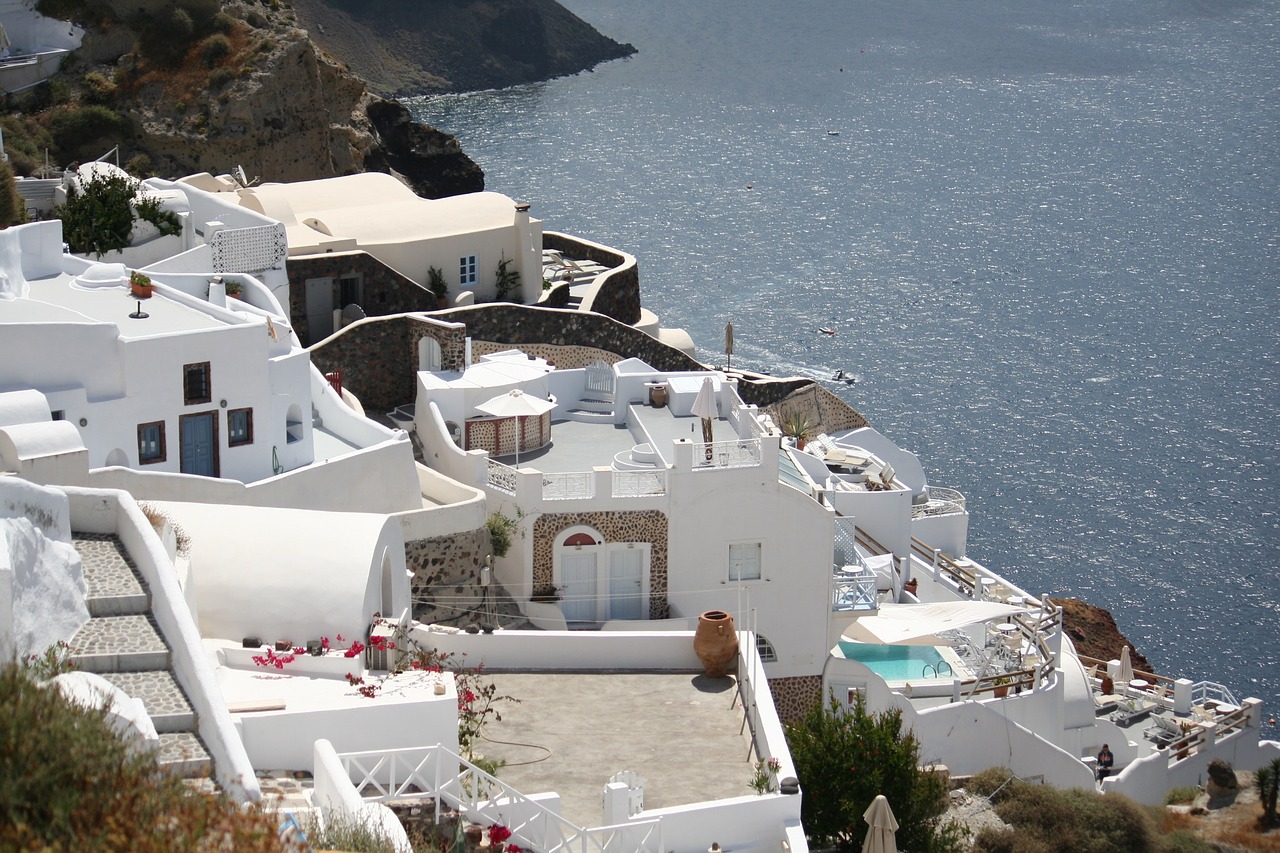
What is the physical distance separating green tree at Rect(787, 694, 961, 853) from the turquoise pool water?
8713 mm

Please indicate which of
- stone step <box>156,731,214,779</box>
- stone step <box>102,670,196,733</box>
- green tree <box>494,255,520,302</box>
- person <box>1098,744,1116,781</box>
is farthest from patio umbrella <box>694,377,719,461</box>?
Answer: stone step <box>156,731,214,779</box>

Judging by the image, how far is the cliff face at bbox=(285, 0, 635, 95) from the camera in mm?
169625

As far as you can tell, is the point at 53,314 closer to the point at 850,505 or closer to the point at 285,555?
the point at 285,555

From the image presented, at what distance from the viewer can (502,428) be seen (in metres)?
40.2

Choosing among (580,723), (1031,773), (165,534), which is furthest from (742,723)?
(1031,773)

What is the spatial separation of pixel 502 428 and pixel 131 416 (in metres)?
9.94

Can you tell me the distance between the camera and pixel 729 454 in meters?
37.4

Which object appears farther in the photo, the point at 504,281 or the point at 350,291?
the point at 504,281

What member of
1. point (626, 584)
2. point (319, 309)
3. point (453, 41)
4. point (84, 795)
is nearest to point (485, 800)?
point (84, 795)

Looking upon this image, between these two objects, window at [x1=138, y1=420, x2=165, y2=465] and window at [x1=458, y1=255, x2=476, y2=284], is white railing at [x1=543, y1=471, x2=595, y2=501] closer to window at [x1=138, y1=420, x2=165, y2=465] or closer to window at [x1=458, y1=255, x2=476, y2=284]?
window at [x1=138, y1=420, x2=165, y2=465]

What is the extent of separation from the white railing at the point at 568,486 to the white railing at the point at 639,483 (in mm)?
557

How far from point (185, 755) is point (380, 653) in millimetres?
6531

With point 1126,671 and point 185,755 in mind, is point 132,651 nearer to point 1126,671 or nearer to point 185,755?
point 185,755

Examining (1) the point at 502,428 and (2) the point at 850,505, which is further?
(2) the point at 850,505
